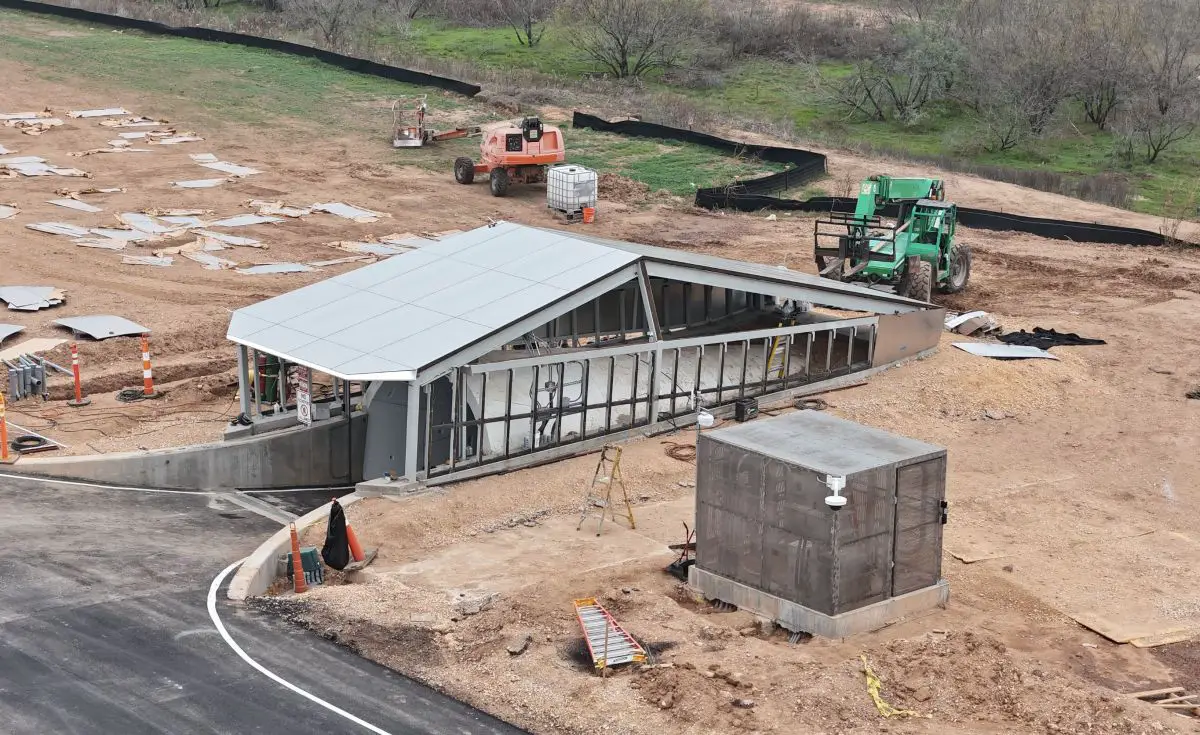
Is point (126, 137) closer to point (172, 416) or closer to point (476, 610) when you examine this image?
point (172, 416)

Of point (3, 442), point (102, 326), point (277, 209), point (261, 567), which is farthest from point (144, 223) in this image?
point (261, 567)

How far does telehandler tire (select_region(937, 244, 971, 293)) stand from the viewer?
3750cm

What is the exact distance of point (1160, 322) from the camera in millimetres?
35062

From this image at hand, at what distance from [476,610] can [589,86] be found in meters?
52.4

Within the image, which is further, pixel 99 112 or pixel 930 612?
pixel 99 112

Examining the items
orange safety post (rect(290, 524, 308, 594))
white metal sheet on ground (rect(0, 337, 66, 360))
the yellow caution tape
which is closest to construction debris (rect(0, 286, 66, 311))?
white metal sheet on ground (rect(0, 337, 66, 360))

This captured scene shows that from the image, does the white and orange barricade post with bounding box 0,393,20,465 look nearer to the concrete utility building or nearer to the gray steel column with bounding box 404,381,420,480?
the concrete utility building

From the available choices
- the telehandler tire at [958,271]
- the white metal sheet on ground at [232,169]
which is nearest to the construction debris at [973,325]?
the telehandler tire at [958,271]

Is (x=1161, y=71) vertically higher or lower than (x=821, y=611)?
higher

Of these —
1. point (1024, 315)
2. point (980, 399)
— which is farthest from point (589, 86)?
point (980, 399)

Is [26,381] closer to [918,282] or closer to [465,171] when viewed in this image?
[918,282]

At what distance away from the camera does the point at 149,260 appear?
37.2 m

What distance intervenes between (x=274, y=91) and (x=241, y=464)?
3742cm

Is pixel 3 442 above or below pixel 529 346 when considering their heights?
below
